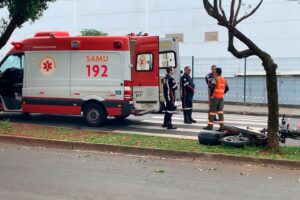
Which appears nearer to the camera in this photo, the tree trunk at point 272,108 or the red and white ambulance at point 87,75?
the tree trunk at point 272,108

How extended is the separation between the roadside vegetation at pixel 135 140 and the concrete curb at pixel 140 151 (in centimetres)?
16

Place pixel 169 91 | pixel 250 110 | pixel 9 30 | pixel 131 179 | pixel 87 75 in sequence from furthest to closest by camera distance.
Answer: pixel 250 110 < pixel 9 30 < pixel 87 75 < pixel 169 91 < pixel 131 179

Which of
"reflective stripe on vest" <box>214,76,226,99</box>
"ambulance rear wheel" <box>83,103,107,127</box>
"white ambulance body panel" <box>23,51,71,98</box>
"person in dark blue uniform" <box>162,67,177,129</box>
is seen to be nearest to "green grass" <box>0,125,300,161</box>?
"ambulance rear wheel" <box>83,103,107,127</box>

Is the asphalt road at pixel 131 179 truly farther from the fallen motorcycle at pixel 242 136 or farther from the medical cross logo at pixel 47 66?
the medical cross logo at pixel 47 66

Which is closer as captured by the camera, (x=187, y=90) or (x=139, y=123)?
(x=187, y=90)

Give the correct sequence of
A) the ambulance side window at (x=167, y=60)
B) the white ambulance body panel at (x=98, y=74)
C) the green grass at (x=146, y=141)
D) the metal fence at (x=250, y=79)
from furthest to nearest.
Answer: the metal fence at (x=250, y=79), the ambulance side window at (x=167, y=60), the white ambulance body panel at (x=98, y=74), the green grass at (x=146, y=141)

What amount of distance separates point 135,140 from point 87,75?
3.13m

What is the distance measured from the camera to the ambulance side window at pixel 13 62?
13461mm

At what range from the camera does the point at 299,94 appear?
798 inches

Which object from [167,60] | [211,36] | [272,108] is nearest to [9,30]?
[167,60]

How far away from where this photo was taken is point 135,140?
10344 mm

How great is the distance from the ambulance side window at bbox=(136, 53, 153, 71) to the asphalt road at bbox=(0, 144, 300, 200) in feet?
12.3

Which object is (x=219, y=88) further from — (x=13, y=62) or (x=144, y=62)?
(x=13, y=62)

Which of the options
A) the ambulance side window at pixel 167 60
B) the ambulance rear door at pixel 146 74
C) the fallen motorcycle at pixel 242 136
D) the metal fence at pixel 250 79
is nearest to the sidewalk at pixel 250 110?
the metal fence at pixel 250 79
